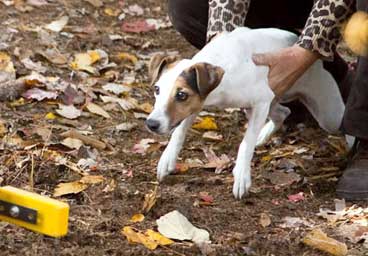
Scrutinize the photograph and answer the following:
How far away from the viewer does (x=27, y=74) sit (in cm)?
373

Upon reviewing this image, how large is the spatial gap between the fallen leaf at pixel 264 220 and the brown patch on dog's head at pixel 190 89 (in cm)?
36

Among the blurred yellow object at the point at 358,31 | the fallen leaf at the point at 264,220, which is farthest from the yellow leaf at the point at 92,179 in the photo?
the blurred yellow object at the point at 358,31

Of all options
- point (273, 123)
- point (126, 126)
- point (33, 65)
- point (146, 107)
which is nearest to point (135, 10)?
point (33, 65)

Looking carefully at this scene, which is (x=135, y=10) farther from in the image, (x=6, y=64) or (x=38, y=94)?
(x=38, y=94)

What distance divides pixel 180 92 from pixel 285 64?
17.2 inches

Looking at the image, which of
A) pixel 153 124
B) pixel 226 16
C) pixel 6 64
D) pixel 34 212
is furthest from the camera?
pixel 6 64

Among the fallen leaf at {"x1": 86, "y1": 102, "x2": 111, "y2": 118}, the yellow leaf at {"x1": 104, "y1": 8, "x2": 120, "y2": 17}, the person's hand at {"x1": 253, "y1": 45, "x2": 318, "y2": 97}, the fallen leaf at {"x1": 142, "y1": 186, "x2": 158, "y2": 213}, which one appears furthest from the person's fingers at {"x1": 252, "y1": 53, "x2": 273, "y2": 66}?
the yellow leaf at {"x1": 104, "y1": 8, "x2": 120, "y2": 17}

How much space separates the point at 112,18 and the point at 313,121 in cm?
166

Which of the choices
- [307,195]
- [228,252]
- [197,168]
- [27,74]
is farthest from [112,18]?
[228,252]

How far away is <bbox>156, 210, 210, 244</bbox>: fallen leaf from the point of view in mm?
2398

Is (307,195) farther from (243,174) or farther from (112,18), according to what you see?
(112,18)

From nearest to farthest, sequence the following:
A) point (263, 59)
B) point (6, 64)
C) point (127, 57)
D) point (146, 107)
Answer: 1. point (263, 59)
2. point (146, 107)
3. point (6, 64)
4. point (127, 57)

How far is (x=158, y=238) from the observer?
2383mm

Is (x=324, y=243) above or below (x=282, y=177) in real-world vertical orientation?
above
